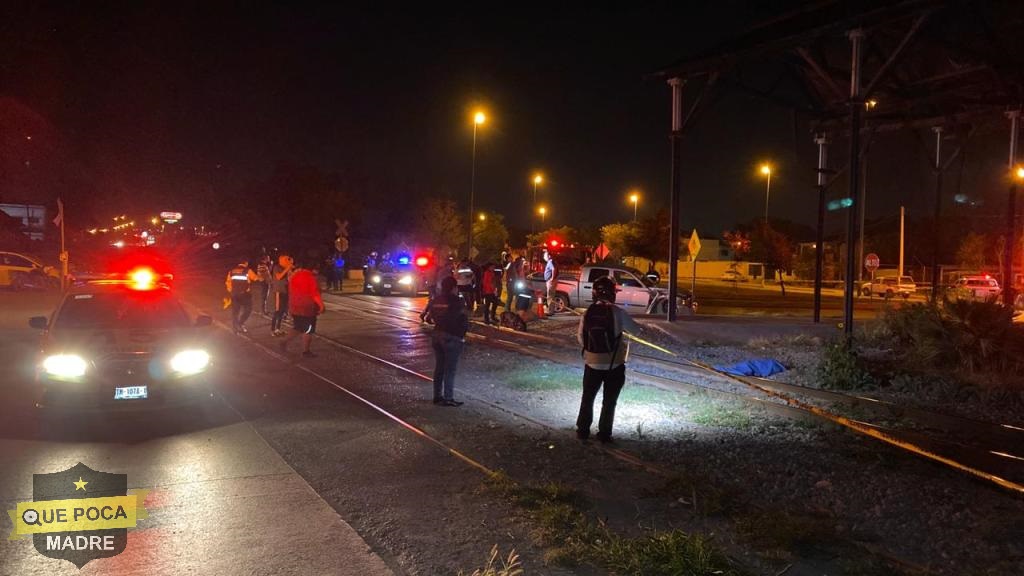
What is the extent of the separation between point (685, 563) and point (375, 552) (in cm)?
191

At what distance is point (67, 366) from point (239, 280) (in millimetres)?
8663

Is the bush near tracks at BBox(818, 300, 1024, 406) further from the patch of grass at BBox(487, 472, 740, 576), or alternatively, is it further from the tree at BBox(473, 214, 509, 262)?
the tree at BBox(473, 214, 509, 262)

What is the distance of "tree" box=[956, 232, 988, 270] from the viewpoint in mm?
47219

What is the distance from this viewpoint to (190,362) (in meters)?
7.80

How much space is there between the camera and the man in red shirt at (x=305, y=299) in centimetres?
1212

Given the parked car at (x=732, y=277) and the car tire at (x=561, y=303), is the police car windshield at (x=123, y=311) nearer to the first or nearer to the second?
the car tire at (x=561, y=303)

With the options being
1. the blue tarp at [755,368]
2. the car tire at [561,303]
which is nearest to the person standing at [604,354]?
the blue tarp at [755,368]

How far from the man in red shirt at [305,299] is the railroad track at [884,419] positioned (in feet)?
13.5

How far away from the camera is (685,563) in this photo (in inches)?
165

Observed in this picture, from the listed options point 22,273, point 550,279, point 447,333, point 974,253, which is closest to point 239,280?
point 550,279

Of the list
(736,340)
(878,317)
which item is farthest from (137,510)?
(878,317)

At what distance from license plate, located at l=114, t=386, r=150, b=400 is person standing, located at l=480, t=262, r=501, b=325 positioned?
1142 centimetres

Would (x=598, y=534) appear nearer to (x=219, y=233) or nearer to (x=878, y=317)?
(x=878, y=317)

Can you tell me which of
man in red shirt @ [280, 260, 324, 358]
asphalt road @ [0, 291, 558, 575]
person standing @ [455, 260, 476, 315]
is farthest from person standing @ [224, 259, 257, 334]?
asphalt road @ [0, 291, 558, 575]
